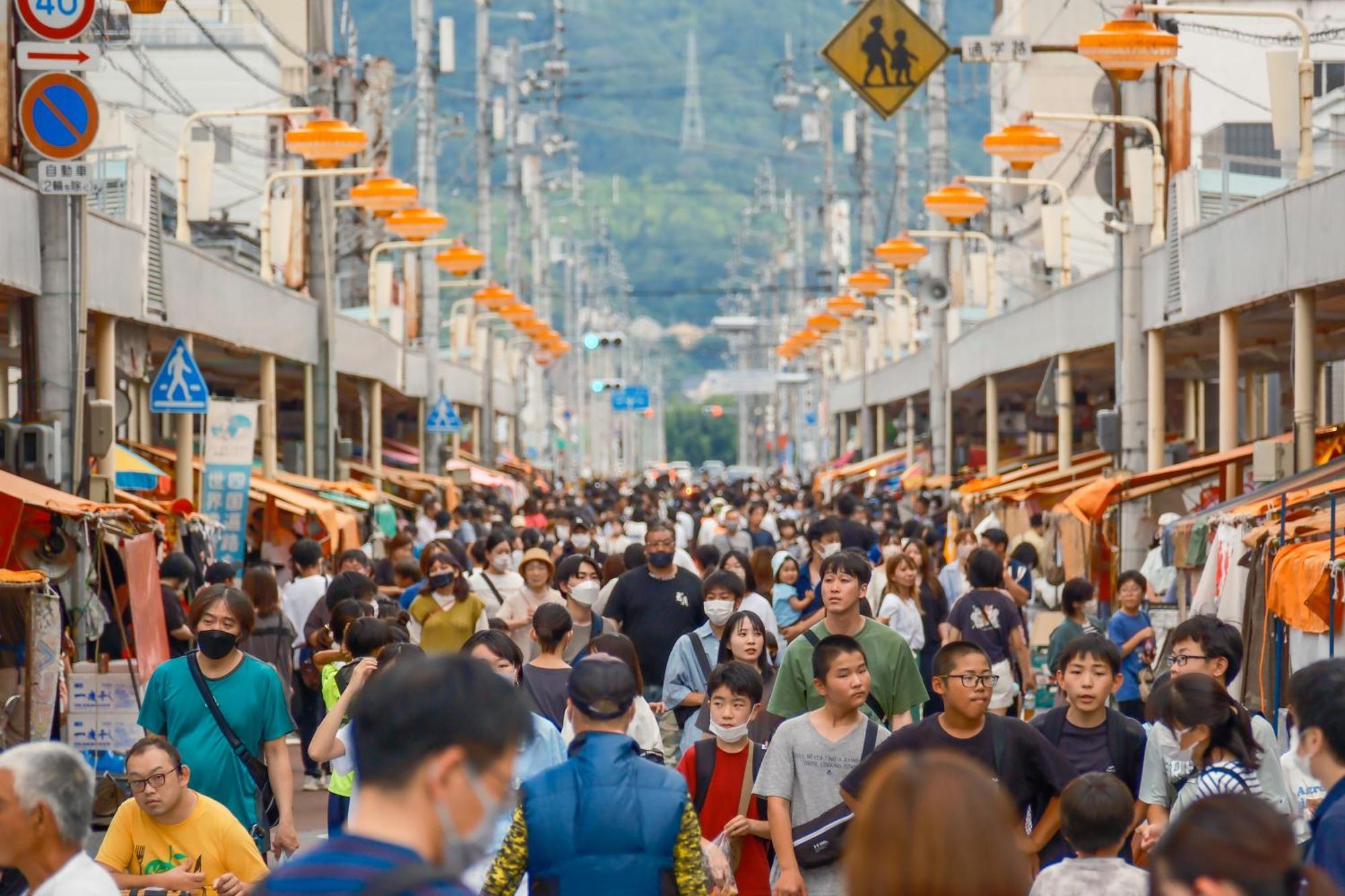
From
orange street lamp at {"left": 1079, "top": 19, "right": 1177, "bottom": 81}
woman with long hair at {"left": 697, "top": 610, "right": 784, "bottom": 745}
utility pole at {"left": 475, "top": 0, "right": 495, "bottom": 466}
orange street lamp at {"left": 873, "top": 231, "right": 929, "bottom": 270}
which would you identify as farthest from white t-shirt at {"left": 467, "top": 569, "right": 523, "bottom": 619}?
utility pole at {"left": 475, "top": 0, "right": 495, "bottom": 466}

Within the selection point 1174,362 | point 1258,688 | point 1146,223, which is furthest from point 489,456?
point 1258,688

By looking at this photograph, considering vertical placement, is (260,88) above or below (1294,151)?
above

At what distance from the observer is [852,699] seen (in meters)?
8.16

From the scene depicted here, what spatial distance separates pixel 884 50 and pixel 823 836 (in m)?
11.9

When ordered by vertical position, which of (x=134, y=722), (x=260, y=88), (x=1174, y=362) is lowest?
(x=134, y=722)

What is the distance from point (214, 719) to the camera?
9.16 m

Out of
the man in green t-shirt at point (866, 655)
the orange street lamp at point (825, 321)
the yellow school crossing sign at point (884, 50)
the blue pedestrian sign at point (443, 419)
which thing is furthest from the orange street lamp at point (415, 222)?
the orange street lamp at point (825, 321)

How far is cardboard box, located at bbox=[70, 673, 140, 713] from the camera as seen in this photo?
13320 mm

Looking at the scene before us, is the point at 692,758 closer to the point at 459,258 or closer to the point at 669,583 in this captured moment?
the point at 669,583

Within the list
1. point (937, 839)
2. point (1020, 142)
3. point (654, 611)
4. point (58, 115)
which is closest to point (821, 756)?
point (937, 839)

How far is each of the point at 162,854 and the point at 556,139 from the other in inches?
2908

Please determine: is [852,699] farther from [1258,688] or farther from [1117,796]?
[1258,688]

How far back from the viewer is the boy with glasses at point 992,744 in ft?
25.3

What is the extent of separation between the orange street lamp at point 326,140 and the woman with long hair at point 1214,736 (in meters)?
16.3
